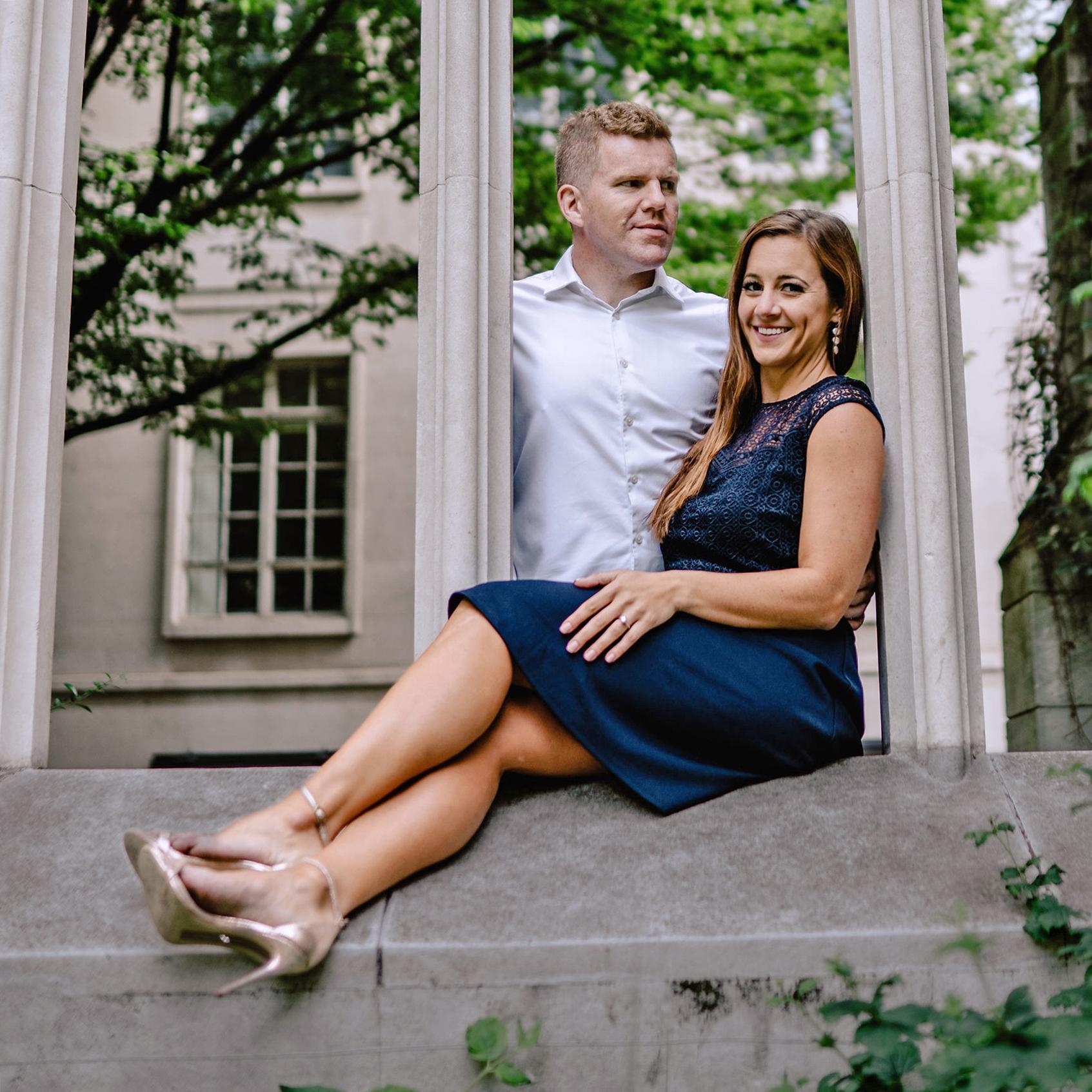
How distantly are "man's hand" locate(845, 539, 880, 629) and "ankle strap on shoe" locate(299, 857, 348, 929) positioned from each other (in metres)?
1.15

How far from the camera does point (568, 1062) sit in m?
2.11

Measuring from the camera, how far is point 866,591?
280cm

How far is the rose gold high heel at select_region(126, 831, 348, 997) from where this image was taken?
1977 millimetres

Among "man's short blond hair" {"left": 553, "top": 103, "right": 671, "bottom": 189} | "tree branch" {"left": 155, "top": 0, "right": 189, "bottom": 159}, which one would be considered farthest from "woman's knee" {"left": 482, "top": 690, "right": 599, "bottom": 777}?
"tree branch" {"left": 155, "top": 0, "right": 189, "bottom": 159}

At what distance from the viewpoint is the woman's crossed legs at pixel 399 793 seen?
6.79 feet

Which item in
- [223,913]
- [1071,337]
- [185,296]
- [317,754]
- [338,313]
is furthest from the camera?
[185,296]

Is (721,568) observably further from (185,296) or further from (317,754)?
(185,296)

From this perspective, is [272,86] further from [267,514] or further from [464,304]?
[267,514]

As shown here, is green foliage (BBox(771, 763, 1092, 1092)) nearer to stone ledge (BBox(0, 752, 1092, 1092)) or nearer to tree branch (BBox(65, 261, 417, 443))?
stone ledge (BBox(0, 752, 1092, 1092))

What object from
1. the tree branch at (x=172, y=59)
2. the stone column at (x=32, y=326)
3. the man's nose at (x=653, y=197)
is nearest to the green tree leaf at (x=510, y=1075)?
the stone column at (x=32, y=326)

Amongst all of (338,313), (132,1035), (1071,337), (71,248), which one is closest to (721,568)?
(132,1035)

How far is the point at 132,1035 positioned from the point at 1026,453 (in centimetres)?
419

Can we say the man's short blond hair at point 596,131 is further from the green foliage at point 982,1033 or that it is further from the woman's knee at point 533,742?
the green foliage at point 982,1033

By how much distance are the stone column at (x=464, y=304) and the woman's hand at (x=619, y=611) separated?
0.32 metres
